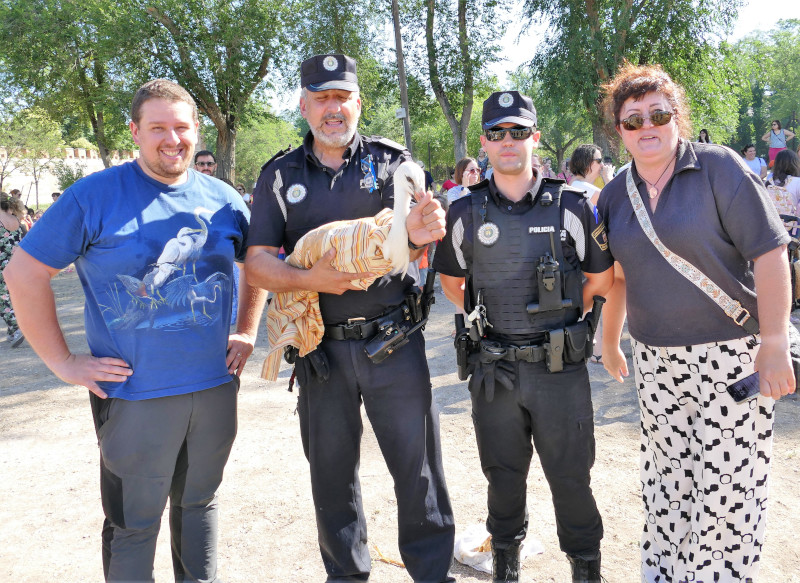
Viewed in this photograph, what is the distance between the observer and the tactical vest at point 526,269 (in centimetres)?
279

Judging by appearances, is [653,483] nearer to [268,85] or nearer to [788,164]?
[788,164]

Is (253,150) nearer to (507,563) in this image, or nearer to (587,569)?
(507,563)

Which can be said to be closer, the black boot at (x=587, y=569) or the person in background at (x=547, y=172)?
the black boot at (x=587, y=569)

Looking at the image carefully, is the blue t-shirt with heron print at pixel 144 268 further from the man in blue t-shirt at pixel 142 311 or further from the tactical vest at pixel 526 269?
the tactical vest at pixel 526 269

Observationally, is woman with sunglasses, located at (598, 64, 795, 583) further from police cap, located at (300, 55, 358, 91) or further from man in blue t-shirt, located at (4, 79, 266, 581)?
man in blue t-shirt, located at (4, 79, 266, 581)

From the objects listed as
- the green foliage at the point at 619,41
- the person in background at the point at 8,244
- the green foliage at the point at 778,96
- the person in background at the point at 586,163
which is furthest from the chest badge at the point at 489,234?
the green foliage at the point at 778,96

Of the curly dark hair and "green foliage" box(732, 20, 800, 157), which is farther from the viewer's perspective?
"green foliage" box(732, 20, 800, 157)

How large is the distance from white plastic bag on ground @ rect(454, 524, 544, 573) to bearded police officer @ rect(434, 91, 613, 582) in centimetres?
26

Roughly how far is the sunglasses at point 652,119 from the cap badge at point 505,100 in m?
0.54

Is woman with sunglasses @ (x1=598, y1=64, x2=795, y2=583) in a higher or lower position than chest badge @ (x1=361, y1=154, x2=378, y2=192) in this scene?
lower

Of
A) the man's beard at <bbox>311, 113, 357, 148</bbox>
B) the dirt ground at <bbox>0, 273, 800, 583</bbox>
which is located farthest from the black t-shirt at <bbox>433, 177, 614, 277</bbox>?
the dirt ground at <bbox>0, 273, 800, 583</bbox>

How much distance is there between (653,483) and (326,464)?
154 centimetres

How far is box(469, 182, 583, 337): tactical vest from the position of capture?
279cm

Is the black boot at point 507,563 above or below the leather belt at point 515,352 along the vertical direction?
below
